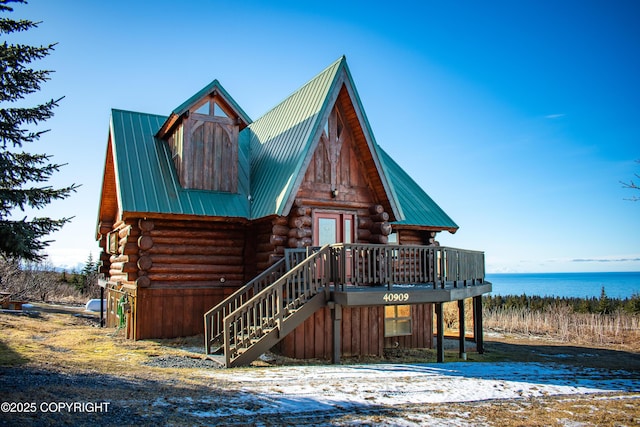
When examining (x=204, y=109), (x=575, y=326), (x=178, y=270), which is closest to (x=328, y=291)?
(x=178, y=270)

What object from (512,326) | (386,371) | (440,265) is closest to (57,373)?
(386,371)

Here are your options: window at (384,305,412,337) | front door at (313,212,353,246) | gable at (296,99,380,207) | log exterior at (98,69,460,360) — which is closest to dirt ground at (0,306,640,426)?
log exterior at (98,69,460,360)

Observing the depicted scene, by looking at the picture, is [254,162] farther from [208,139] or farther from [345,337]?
[345,337]

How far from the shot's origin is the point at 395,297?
15.8 meters

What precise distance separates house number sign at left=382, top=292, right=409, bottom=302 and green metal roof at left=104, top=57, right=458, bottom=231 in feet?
14.0

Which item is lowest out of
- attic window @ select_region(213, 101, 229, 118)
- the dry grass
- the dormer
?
the dry grass

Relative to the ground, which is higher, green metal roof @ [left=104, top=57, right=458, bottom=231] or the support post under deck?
green metal roof @ [left=104, top=57, right=458, bottom=231]

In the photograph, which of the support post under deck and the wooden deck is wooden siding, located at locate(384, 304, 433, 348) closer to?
the wooden deck

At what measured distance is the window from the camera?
21141 millimetres

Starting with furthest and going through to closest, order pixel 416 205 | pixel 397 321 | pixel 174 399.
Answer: pixel 416 205 < pixel 397 321 < pixel 174 399

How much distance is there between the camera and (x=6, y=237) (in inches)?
423

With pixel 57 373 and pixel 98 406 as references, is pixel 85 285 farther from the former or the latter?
pixel 98 406

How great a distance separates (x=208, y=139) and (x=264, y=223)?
406 cm

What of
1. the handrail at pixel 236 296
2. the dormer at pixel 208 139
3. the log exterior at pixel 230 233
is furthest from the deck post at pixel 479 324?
the dormer at pixel 208 139
